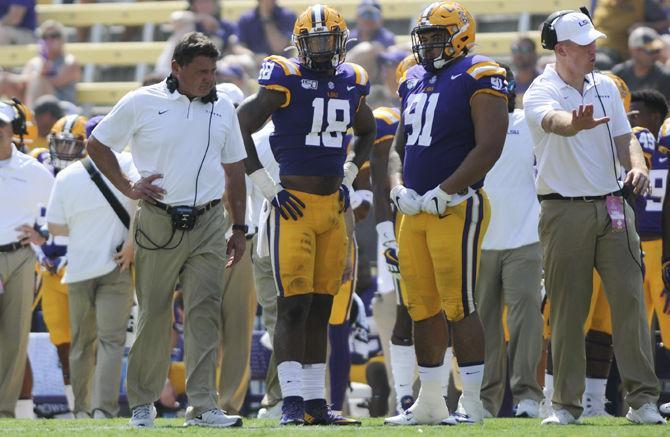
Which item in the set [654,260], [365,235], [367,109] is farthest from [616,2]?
[367,109]

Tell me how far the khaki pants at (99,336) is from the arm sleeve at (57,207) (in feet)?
1.44

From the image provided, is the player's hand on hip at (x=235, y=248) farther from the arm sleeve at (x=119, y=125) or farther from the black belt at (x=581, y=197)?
the black belt at (x=581, y=197)

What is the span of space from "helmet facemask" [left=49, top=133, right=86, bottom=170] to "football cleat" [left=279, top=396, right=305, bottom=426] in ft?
12.4

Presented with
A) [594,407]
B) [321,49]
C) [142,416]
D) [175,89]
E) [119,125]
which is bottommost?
[594,407]

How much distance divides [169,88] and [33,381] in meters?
3.97

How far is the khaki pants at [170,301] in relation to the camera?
7281 mm

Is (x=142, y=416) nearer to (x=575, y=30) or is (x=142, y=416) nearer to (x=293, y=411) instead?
(x=293, y=411)

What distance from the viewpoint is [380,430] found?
22.1ft

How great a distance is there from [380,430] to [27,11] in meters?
11.9

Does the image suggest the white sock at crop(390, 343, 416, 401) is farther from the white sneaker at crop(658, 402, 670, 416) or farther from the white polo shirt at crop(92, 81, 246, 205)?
the white polo shirt at crop(92, 81, 246, 205)

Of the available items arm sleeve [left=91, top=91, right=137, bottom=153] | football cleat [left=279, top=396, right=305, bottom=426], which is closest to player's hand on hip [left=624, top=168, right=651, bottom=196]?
football cleat [left=279, top=396, right=305, bottom=426]

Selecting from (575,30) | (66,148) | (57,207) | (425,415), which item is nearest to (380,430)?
(425,415)

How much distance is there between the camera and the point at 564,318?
7.12 meters

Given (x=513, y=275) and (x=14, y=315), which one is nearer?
(x=513, y=275)
